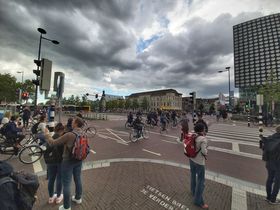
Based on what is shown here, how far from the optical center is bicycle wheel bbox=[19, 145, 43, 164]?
579 centimetres

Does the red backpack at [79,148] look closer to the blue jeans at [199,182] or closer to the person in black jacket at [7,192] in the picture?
the person in black jacket at [7,192]

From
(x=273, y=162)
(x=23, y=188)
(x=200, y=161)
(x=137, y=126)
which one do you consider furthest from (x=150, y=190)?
(x=137, y=126)

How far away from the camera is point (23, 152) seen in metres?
5.84

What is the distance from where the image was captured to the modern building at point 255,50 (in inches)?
2913

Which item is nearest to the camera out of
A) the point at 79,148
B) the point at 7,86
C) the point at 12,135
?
the point at 79,148

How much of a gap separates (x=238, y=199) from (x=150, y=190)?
2.00 meters

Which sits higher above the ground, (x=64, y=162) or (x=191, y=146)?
(x=191, y=146)

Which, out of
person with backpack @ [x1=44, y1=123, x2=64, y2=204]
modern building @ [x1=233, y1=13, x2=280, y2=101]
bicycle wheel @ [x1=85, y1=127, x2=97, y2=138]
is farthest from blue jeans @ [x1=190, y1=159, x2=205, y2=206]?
modern building @ [x1=233, y1=13, x2=280, y2=101]

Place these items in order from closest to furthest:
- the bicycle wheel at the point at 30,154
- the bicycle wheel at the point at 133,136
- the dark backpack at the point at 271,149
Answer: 1. the dark backpack at the point at 271,149
2. the bicycle wheel at the point at 30,154
3. the bicycle wheel at the point at 133,136

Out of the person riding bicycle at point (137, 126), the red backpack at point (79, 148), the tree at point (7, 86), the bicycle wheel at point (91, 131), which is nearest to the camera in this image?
the red backpack at point (79, 148)

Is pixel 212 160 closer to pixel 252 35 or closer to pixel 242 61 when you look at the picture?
pixel 242 61

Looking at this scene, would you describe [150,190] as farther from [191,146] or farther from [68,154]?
[68,154]

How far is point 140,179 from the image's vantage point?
452 cm

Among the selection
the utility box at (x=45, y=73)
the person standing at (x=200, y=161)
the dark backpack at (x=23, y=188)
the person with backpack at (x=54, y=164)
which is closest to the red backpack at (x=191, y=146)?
the person standing at (x=200, y=161)
